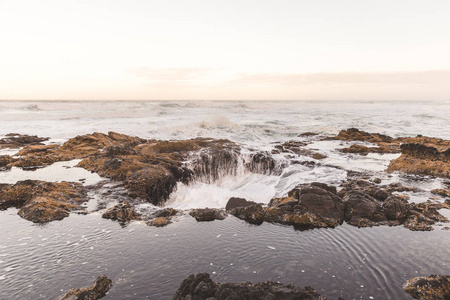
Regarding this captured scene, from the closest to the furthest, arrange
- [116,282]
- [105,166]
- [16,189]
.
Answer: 1. [116,282]
2. [16,189]
3. [105,166]

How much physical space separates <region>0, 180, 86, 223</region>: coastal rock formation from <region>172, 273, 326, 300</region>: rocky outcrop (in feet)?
17.1

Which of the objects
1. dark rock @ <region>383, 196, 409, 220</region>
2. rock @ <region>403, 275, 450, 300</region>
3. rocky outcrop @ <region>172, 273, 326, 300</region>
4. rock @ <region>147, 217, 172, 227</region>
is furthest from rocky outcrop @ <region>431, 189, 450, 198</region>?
rock @ <region>147, 217, 172, 227</region>

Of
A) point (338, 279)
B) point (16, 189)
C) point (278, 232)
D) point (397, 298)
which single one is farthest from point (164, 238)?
point (16, 189)

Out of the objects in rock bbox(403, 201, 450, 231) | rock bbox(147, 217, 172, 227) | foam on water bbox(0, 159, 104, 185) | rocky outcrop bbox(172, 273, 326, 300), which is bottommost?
rock bbox(403, 201, 450, 231)

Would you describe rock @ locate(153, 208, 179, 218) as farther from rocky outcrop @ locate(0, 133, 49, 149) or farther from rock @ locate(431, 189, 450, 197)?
rocky outcrop @ locate(0, 133, 49, 149)

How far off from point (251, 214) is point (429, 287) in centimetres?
427

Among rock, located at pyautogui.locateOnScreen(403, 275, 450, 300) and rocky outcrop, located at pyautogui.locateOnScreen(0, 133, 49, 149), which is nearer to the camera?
rock, located at pyautogui.locateOnScreen(403, 275, 450, 300)

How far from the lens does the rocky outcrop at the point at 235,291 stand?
12.8 ft

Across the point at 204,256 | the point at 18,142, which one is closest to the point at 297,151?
the point at 204,256

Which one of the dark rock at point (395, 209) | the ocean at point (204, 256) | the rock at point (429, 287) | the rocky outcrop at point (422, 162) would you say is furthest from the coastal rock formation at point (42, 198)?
the rocky outcrop at point (422, 162)

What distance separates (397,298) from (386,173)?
958cm

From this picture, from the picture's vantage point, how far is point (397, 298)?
14.2ft

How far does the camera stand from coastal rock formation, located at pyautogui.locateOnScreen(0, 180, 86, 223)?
7.19 meters

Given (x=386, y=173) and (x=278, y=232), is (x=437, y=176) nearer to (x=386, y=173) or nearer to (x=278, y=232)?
(x=386, y=173)
